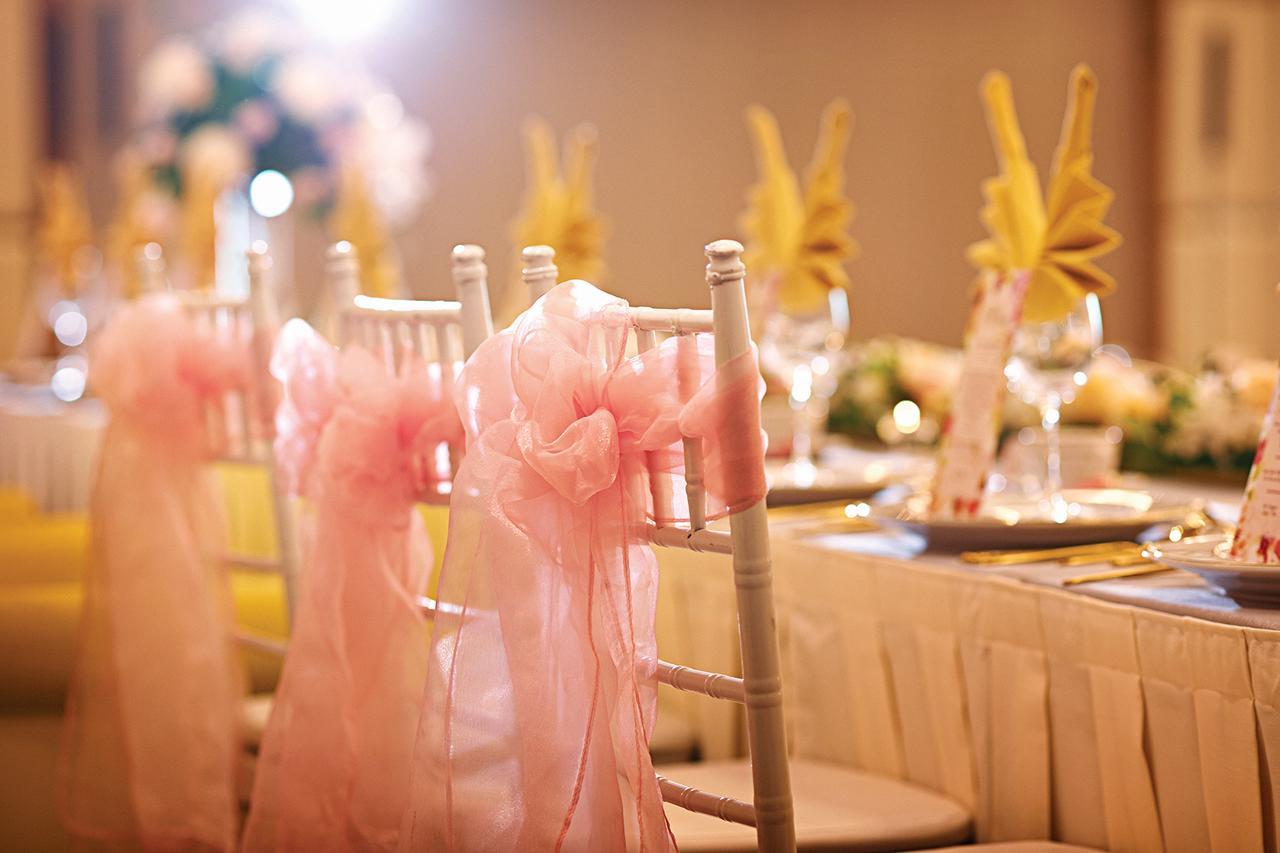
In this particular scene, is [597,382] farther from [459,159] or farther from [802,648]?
[459,159]

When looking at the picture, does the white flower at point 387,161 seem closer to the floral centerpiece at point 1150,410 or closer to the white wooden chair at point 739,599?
the floral centerpiece at point 1150,410

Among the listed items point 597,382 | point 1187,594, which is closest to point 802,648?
point 1187,594

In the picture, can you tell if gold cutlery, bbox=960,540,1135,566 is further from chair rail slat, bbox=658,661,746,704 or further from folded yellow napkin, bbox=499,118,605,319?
folded yellow napkin, bbox=499,118,605,319

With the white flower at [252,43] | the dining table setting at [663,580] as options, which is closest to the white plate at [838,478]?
the dining table setting at [663,580]

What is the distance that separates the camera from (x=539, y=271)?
4.53 ft

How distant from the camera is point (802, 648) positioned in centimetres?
189

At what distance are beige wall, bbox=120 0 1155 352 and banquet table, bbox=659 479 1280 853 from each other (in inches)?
200

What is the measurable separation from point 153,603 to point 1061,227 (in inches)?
55.4

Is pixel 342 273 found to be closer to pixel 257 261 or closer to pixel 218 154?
pixel 257 261

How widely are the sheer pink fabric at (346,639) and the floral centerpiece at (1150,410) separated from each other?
115cm

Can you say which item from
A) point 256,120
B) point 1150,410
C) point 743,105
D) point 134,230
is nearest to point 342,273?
point 1150,410

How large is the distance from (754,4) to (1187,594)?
20.0 ft

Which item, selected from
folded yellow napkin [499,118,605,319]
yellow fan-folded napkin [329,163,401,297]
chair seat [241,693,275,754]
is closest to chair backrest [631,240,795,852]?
chair seat [241,693,275,754]

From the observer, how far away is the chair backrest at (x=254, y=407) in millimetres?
2023
